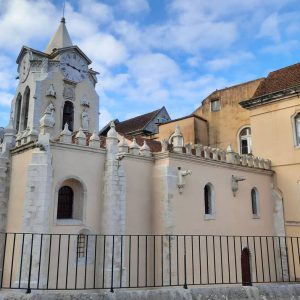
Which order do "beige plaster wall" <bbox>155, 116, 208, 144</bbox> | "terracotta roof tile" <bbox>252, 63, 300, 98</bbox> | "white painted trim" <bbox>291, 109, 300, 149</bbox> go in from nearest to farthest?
"white painted trim" <bbox>291, 109, 300, 149</bbox>, "terracotta roof tile" <bbox>252, 63, 300, 98</bbox>, "beige plaster wall" <bbox>155, 116, 208, 144</bbox>

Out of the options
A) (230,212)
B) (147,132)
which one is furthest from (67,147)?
(147,132)

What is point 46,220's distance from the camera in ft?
40.9

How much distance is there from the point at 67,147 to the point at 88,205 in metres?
2.59

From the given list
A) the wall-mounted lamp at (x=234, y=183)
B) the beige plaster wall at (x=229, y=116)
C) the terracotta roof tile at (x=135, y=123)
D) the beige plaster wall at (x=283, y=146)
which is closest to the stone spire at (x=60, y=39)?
the terracotta roof tile at (x=135, y=123)

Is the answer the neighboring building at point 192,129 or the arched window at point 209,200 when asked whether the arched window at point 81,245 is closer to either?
the arched window at point 209,200

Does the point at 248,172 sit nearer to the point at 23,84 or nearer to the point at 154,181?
the point at 154,181

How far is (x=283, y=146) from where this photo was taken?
1988cm

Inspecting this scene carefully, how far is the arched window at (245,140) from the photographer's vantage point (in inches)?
923

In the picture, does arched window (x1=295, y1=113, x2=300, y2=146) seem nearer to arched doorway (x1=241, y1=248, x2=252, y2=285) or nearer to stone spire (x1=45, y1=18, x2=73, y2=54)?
arched doorway (x1=241, y1=248, x2=252, y2=285)

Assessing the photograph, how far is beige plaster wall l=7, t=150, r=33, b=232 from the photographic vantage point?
1341 centimetres

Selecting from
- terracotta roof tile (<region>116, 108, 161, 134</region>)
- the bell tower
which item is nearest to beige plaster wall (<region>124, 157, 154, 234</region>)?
the bell tower

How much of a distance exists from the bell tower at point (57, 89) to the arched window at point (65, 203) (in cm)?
978

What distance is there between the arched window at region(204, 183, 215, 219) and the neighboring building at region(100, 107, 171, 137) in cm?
1292

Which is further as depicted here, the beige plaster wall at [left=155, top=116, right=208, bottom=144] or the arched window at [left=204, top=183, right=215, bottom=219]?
the beige plaster wall at [left=155, top=116, right=208, bottom=144]
